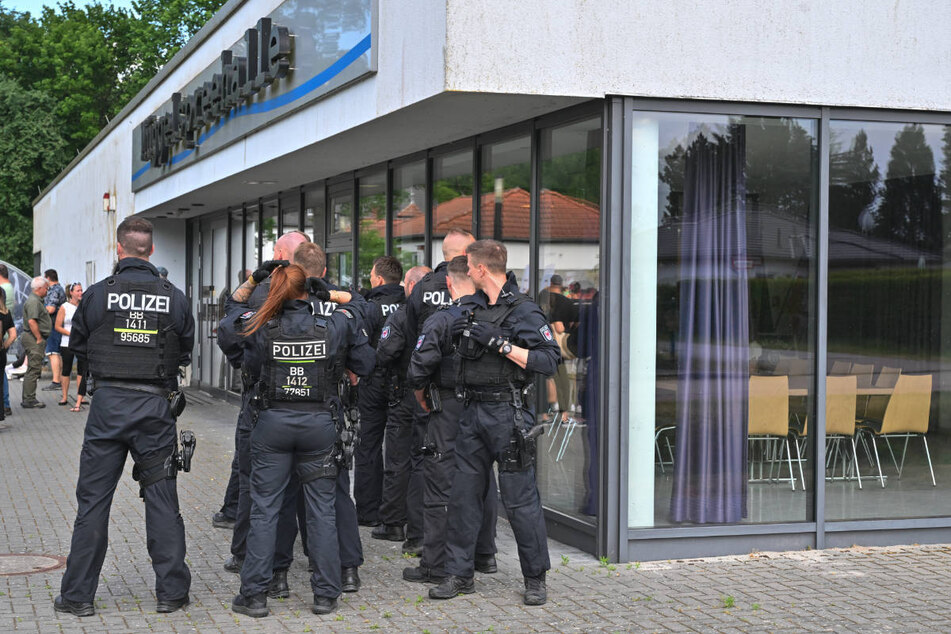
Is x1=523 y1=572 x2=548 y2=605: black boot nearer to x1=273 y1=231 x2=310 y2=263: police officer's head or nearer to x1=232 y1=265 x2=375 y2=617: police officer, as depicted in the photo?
x1=232 y1=265 x2=375 y2=617: police officer

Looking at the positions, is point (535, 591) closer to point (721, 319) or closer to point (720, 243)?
point (721, 319)

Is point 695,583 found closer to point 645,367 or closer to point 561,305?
point 645,367

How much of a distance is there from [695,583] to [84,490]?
11.6 ft

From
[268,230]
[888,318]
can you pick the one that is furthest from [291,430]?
[268,230]

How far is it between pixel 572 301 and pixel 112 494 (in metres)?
3.41

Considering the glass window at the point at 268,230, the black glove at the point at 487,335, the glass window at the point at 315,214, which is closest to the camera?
the black glove at the point at 487,335

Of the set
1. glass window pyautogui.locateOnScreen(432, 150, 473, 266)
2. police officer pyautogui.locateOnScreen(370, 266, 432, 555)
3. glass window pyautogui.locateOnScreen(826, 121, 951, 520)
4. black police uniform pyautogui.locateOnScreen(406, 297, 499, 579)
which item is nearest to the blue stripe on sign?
glass window pyautogui.locateOnScreen(432, 150, 473, 266)

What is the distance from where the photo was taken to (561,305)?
8273 millimetres

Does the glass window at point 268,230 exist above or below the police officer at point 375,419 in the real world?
above

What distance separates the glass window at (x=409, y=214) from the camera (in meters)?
10.8

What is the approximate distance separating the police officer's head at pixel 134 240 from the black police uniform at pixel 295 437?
32.1 inches

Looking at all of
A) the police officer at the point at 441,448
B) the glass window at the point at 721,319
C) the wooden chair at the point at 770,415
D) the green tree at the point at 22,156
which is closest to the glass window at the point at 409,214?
the glass window at the point at 721,319

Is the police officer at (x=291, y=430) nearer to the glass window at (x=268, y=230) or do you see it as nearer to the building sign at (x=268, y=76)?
the building sign at (x=268, y=76)

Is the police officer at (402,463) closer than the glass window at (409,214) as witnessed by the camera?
Yes
